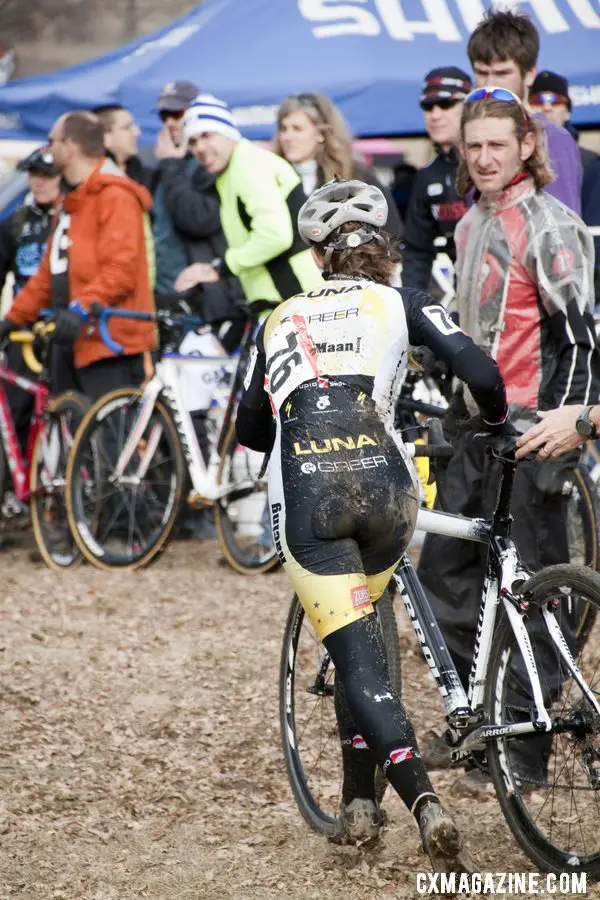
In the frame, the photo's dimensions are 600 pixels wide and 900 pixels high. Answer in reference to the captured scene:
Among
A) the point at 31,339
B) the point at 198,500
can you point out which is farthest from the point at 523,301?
the point at 31,339

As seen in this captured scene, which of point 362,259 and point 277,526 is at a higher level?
point 362,259

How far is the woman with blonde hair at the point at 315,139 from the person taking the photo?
24.8 feet

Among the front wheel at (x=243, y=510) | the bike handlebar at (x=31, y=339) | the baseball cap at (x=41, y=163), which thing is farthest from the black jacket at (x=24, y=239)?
the front wheel at (x=243, y=510)

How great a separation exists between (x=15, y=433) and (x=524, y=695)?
5250 mm

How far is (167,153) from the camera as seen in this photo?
9.25 metres

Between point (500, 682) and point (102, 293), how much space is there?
4.62 metres

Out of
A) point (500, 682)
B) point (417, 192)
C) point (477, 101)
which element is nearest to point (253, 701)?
point (500, 682)

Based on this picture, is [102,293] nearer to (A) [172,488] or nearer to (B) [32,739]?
(A) [172,488]

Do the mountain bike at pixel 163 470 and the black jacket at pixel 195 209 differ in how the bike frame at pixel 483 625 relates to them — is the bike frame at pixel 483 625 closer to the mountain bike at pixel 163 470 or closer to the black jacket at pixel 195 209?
the mountain bike at pixel 163 470

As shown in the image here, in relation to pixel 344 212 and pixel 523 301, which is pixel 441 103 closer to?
pixel 523 301

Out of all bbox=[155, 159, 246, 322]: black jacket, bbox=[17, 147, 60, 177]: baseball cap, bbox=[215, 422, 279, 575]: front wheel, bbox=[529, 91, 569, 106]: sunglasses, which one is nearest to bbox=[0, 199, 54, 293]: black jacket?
bbox=[17, 147, 60, 177]: baseball cap

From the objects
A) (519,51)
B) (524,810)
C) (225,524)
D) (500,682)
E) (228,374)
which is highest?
(519,51)

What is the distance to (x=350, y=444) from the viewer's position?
11.7ft

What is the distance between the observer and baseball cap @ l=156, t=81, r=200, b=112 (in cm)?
896
